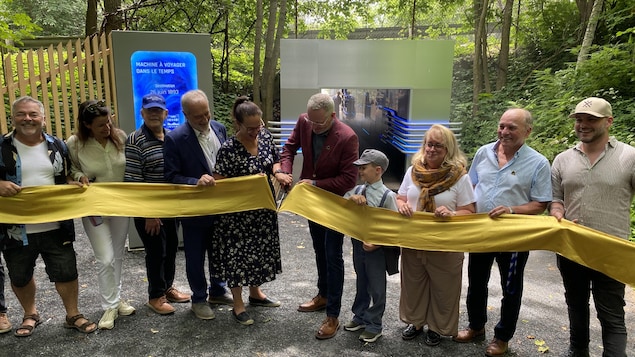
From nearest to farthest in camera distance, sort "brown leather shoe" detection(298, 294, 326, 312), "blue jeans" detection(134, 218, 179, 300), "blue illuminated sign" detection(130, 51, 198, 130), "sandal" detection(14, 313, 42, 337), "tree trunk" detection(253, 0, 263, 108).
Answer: "sandal" detection(14, 313, 42, 337)
"blue jeans" detection(134, 218, 179, 300)
"brown leather shoe" detection(298, 294, 326, 312)
"blue illuminated sign" detection(130, 51, 198, 130)
"tree trunk" detection(253, 0, 263, 108)

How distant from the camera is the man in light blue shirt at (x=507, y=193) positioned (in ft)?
10.2

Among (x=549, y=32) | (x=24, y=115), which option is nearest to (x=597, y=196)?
(x=24, y=115)

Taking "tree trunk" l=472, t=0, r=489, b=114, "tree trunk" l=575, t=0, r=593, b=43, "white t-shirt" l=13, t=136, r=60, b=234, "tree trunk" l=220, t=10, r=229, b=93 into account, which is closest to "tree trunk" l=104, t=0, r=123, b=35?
"tree trunk" l=220, t=10, r=229, b=93

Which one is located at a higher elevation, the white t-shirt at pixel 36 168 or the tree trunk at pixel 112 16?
the tree trunk at pixel 112 16

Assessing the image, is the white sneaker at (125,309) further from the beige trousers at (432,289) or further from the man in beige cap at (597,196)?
the man in beige cap at (597,196)

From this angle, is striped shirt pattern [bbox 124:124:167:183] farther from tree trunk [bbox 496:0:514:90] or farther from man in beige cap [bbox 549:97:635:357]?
tree trunk [bbox 496:0:514:90]

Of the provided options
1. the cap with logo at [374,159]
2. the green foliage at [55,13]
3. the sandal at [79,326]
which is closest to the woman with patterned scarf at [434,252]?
the cap with logo at [374,159]

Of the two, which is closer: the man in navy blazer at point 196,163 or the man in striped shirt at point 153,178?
the man in navy blazer at point 196,163

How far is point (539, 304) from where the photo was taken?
14.3 ft

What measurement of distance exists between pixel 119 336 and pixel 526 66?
41.1 feet

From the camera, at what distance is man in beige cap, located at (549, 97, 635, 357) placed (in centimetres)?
287

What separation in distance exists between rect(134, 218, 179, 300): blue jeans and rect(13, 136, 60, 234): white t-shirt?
0.68 meters

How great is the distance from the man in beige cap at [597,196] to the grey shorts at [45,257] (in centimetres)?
371

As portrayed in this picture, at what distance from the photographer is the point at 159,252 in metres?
3.88
